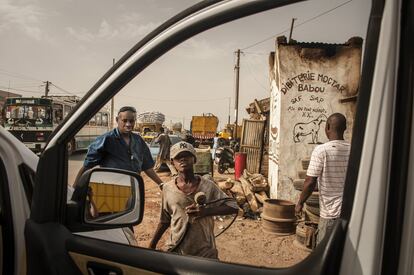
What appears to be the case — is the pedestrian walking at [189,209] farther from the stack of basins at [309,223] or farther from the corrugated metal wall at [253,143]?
the corrugated metal wall at [253,143]

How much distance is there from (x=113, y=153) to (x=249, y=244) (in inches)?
116

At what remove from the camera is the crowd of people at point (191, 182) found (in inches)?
105

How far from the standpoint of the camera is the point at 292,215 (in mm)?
5816

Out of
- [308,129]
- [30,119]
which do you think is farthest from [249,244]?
[30,119]

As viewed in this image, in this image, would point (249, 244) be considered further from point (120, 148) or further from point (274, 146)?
point (120, 148)

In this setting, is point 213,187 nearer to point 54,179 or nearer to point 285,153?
point 54,179

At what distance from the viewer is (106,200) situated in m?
2.03

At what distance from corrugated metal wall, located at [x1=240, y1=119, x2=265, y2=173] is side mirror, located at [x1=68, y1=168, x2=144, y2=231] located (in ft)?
32.7

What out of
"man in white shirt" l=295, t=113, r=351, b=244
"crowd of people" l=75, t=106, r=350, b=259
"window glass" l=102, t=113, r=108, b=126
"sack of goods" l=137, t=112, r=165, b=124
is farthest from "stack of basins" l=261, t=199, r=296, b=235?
"sack of goods" l=137, t=112, r=165, b=124

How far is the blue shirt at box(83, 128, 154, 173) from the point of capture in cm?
397

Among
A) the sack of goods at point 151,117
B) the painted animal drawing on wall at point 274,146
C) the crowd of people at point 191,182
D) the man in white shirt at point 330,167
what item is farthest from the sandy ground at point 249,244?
the sack of goods at point 151,117

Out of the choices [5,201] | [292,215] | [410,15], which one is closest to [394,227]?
[410,15]

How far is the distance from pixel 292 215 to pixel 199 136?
26459mm

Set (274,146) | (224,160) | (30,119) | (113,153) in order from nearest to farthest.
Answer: (113,153) < (274,146) < (224,160) < (30,119)
